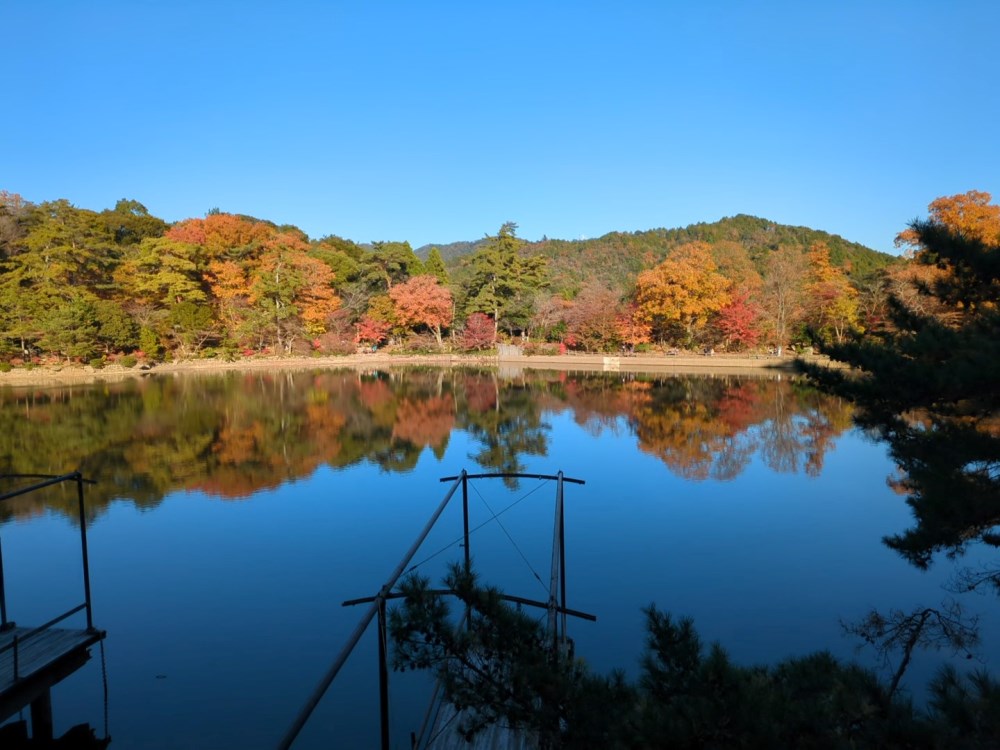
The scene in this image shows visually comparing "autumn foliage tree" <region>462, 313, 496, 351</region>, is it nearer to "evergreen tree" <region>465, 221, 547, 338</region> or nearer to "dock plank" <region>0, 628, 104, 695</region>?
"evergreen tree" <region>465, 221, 547, 338</region>

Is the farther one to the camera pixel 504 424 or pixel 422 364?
pixel 422 364

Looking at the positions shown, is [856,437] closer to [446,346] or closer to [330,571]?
[330,571]

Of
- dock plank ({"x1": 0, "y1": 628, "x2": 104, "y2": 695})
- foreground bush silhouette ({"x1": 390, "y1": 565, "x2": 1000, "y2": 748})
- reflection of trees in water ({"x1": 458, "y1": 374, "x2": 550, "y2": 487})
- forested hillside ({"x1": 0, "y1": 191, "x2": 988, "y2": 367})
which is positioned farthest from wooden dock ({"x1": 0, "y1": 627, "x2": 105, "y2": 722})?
forested hillside ({"x1": 0, "y1": 191, "x2": 988, "y2": 367})

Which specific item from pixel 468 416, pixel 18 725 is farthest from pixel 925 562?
pixel 468 416

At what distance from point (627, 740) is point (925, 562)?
12.0ft

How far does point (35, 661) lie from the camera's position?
3748mm

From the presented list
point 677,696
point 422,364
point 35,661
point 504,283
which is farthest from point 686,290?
point 677,696

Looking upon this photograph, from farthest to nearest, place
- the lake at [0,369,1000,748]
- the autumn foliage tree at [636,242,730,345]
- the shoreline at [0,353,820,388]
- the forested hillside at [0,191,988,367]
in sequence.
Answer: the autumn foliage tree at [636,242,730,345] → the forested hillside at [0,191,988,367] → the shoreline at [0,353,820,388] → the lake at [0,369,1000,748]

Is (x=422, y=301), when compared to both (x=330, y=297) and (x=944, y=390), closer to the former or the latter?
(x=330, y=297)

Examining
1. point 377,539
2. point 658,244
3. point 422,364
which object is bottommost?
point 377,539

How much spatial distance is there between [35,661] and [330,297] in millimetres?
26489

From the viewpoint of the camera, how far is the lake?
4512 millimetres

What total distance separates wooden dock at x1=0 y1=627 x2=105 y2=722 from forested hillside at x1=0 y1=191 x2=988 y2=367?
22.6 m

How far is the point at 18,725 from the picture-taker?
406 cm
